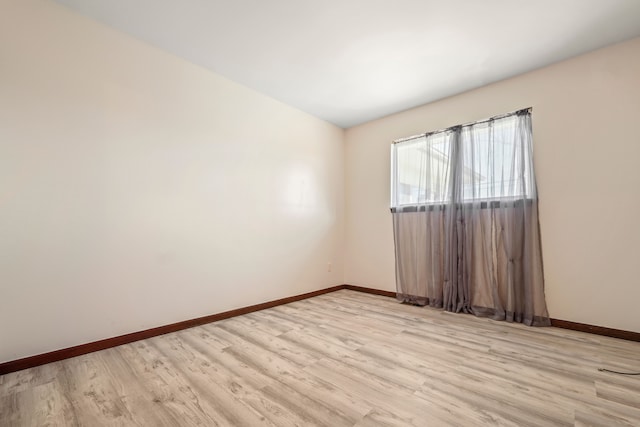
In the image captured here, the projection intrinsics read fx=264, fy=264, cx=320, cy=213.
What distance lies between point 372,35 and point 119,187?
2.38m

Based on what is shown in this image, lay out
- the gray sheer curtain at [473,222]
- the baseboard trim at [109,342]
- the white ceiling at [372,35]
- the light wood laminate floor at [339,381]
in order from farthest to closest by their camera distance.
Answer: the gray sheer curtain at [473,222]
the white ceiling at [372,35]
the baseboard trim at [109,342]
the light wood laminate floor at [339,381]

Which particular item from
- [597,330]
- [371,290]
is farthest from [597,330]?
[371,290]

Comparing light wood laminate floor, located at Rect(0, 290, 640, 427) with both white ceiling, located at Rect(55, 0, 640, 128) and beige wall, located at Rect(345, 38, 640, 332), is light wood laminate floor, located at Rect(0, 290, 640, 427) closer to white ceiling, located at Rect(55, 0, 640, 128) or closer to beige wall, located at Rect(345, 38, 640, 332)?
beige wall, located at Rect(345, 38, 640, 332)

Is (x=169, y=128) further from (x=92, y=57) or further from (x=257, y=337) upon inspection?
(x=257, y=337)

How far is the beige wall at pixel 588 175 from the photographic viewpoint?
215cm

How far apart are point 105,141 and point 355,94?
98.9 inches

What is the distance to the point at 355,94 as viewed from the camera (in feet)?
10.3

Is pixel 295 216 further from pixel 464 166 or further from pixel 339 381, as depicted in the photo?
pixel 339 381

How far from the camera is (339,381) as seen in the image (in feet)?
5.03

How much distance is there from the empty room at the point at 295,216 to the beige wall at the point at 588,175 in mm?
15

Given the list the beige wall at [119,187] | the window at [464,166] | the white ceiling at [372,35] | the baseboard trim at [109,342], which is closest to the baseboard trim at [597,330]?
the window at [464,166]

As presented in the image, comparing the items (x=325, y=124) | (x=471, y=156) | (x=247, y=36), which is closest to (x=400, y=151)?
(x=471, y=156)

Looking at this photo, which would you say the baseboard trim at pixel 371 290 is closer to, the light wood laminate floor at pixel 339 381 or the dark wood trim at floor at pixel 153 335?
the light wood laminate floor at pixel 339 381

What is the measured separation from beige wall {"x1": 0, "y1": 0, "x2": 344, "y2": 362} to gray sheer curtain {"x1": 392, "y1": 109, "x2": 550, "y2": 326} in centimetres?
168
